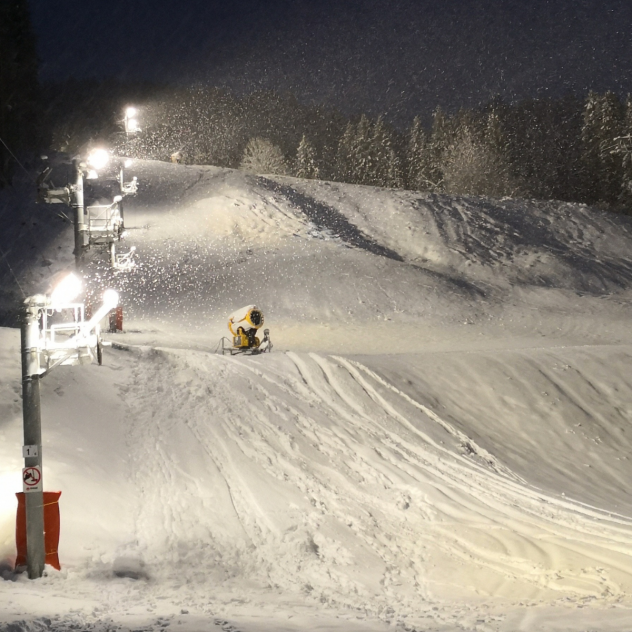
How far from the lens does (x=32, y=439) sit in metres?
8.81

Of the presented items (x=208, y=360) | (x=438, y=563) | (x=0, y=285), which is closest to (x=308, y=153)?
(x=0, y=285)

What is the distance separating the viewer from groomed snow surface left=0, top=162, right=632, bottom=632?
28.1ft

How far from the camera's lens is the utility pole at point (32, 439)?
28.2 feet

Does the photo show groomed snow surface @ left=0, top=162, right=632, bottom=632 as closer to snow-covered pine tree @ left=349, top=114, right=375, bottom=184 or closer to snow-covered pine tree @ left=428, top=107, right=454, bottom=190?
snow-covered pine tree @ left=349, top=114, right=375, bottom=184

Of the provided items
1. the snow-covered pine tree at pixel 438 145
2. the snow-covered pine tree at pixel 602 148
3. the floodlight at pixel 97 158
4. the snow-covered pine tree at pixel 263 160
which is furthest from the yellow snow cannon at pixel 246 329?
the snow-covered pine tree at pixel 263 160

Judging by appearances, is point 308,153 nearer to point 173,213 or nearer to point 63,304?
point 173,213

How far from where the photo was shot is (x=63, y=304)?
29.0 feet

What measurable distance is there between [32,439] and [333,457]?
622 centimetres

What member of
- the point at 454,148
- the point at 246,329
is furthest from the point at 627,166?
the point at 246,329

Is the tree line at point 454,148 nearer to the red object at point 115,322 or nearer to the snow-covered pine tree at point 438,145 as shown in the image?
the snow-covered pine tree at point 438,145

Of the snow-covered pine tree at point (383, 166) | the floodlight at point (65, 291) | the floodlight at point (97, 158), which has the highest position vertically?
the snow-covered pine tree at point (383, 166)

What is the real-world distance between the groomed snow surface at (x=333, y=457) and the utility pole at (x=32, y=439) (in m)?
0.33

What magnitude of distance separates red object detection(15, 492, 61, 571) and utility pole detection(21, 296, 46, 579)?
251mm

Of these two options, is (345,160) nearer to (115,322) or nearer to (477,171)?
(477,171)
